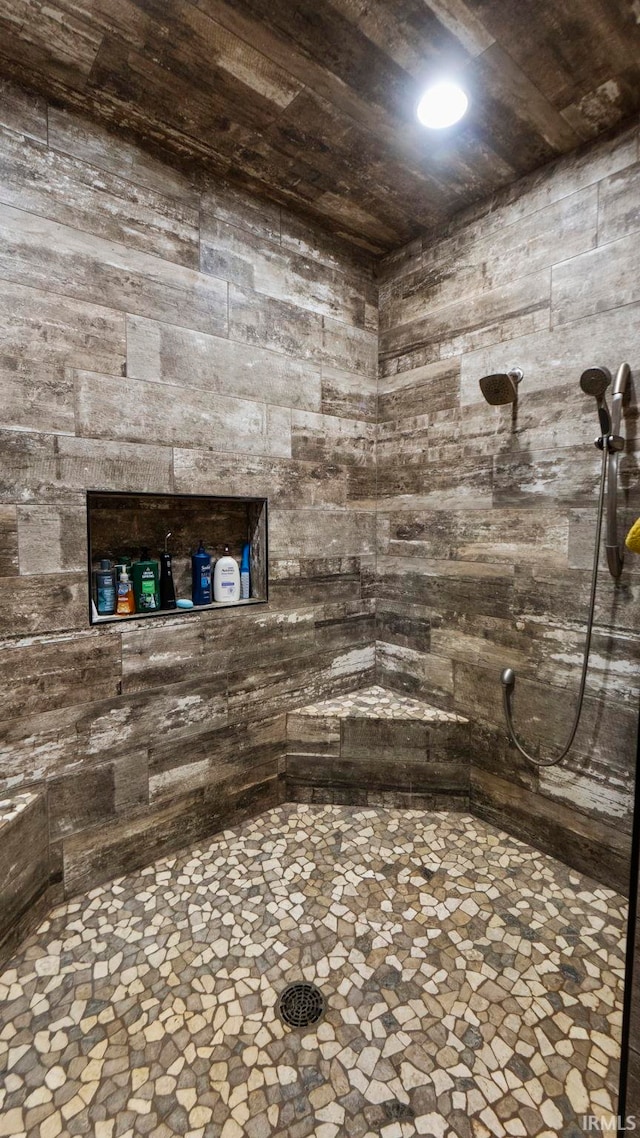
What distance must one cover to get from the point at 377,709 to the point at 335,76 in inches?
81.8

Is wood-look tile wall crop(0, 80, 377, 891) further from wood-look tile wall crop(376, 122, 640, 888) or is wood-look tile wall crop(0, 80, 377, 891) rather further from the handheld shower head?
the handheld shower head

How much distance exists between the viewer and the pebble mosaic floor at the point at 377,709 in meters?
1.99

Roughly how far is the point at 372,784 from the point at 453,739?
38 cm

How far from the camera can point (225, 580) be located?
1.88 metres

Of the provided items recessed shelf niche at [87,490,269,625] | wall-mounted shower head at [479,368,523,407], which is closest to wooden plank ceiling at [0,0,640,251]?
wall-mounted shower head at [479,368,523,407]

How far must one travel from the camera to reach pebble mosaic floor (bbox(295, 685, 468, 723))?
6.53 feet

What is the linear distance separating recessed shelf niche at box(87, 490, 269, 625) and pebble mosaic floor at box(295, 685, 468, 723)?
0.55m

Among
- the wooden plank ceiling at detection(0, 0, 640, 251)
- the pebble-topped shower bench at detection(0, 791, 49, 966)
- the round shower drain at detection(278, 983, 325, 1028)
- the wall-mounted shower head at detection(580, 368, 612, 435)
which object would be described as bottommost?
the round shower drain at detection(278, 983, 325, 1028)

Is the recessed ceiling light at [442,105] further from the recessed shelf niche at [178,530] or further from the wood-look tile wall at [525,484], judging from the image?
the recessed shelf niche at [178,530]

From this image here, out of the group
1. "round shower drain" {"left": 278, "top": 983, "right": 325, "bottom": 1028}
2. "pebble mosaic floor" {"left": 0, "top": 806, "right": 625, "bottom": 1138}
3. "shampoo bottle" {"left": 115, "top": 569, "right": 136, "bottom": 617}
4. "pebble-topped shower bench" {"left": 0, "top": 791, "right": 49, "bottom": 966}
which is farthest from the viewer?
"shampoo bottle" {"left": 115, "top": 569, "right": 136, "bottom": 617}

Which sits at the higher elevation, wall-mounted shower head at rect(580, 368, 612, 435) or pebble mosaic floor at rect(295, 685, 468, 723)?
wall-mounted shower head at rect(580, 368, 612, 435)

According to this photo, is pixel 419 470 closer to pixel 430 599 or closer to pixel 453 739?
pixel 430 599

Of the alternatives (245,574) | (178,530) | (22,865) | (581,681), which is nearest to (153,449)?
(178,530)

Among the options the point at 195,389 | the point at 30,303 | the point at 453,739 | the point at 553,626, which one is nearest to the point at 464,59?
the point at 195,389
